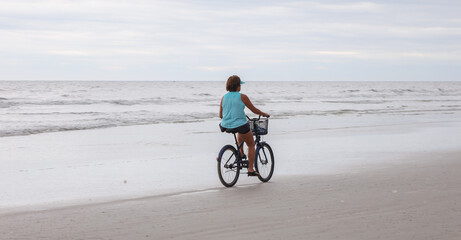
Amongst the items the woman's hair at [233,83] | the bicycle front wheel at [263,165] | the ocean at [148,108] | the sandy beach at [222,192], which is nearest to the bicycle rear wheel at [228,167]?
the sandy beach at [222,192]

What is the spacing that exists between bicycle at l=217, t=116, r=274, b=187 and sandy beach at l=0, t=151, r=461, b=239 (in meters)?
0.29

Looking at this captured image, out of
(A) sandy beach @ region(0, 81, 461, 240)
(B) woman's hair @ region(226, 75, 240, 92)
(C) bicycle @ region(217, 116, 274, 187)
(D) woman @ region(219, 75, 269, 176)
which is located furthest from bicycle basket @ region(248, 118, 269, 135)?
(A) sandy beach @ region(0, 81, 461, 240)

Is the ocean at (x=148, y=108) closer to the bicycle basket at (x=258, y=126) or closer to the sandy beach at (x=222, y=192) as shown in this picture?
the sandy beach at (x=222, y=192)

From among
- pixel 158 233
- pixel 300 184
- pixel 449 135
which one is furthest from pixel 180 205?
pixel 449 135

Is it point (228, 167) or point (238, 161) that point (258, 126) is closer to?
point (238, 161)

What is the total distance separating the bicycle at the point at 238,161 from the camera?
917 cm

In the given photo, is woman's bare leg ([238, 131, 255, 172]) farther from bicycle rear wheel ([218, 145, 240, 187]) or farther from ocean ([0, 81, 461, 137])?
ocean ([0, 81, 461, 137])

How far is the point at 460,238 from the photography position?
18.4 feet

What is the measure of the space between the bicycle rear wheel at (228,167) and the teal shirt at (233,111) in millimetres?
431

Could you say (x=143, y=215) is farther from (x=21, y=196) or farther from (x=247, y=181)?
(x=247, y=181)

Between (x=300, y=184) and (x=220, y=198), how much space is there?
1.69 meters

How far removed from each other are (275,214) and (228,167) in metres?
2.47

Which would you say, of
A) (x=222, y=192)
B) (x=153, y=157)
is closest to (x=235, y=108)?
(x=222, y=192)

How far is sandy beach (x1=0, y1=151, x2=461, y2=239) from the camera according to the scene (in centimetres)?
594
